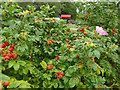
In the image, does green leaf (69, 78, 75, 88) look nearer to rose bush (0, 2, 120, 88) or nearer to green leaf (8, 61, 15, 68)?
Result: rose bush (0, 2, 120, 88)

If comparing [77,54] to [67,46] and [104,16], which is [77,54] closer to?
[67,46]

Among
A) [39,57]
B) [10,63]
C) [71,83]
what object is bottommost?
[71,83]

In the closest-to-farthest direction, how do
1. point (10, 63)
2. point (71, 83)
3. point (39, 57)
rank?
point (10, 63) < point (71, 83) < point (39, 57)

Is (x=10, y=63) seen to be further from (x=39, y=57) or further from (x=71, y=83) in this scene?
(x=71, y=83)

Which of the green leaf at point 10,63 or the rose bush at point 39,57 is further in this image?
the rose bush at point 39,57

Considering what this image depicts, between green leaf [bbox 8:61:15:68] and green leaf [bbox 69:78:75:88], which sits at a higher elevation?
green leaf [bbox 8:61:15:68]

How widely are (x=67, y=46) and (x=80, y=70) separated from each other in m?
0.35

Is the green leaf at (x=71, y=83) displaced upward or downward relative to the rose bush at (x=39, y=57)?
downward

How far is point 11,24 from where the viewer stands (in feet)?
3.60

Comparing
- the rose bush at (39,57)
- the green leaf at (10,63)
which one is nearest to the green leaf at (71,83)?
the rose bush at (39,57)

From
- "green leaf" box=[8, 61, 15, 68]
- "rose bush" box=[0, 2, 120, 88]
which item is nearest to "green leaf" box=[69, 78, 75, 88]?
"rose bush" box=[0, 2, 120, 88]

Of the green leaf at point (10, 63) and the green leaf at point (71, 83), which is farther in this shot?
the green leaf at point (71, 83)

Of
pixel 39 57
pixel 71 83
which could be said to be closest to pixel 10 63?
pixel 39 57

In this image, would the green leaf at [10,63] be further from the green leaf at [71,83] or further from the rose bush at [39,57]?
the green leaf at [71,83]
